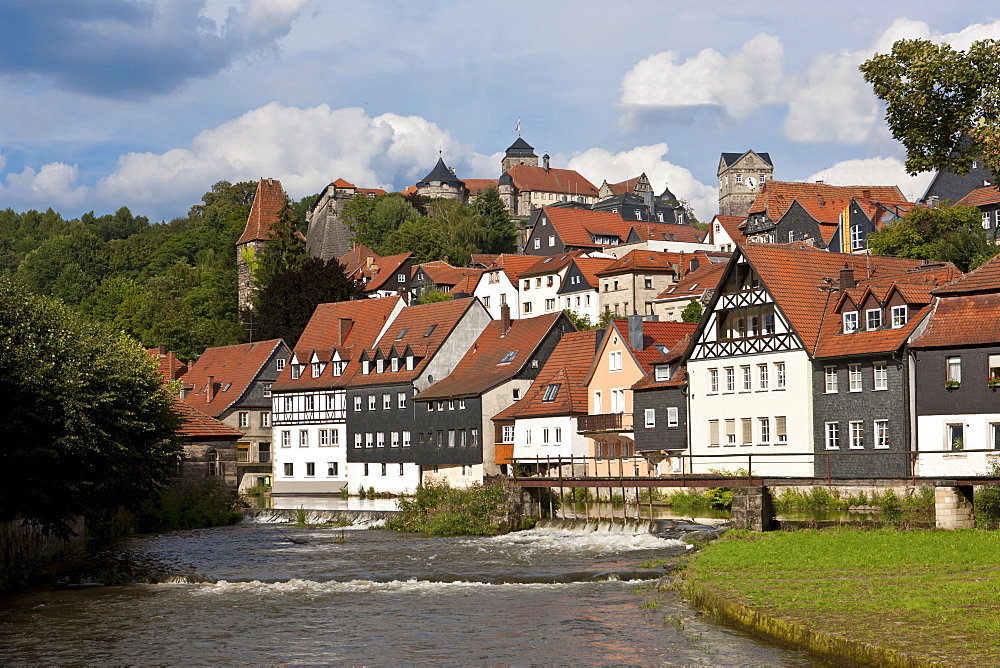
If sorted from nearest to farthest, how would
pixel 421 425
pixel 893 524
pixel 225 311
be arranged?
pixel 893 524
pixel 421 425
pixel 225 311

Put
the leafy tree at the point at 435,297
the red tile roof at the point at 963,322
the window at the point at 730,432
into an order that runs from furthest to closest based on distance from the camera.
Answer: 1. the leafy tree at the point at 435,297
2. the window at the point at 730,432
3. the red tile roof at the point at 963,322

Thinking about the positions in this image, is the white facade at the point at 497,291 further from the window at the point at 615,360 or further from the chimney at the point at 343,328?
the window at the point at 615,360

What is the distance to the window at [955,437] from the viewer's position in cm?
4738

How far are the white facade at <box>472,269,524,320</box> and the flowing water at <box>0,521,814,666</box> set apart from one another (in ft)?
263

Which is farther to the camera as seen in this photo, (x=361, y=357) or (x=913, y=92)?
(x=361, y=357)

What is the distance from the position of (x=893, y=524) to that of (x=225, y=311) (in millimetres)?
111131

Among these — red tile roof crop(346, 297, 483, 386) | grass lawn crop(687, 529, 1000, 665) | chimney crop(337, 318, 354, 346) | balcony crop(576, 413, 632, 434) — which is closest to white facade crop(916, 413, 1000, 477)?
grass lawn crop(687, 529, 1000, 665)

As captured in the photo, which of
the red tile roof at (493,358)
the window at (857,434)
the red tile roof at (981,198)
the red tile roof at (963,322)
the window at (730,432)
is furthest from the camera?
the red tile roof at (981,198)

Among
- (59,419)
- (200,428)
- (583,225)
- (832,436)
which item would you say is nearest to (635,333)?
(832,436)

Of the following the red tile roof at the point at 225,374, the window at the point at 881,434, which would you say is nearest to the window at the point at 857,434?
the window at the point at 881,434

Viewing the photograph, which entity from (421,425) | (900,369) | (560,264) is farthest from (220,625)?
(560,264)

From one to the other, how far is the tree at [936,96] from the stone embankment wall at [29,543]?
75.0ft

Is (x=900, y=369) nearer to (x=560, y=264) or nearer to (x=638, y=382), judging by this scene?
(x=638, y=382)

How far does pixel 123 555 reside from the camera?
3956cm
